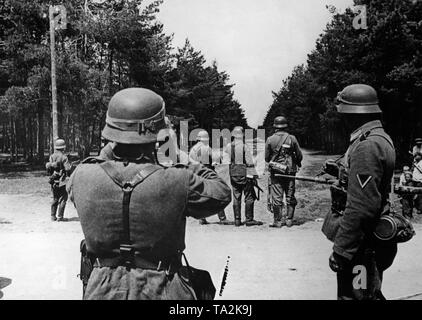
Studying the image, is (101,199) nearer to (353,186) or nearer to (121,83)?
(353,186)

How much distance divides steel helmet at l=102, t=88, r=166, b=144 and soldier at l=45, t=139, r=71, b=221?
852cm

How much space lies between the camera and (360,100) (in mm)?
3658

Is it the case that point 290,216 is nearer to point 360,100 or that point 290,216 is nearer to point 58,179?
point 58,179

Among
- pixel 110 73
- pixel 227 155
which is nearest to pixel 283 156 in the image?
pixel 227 155

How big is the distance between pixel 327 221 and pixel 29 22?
922 inches

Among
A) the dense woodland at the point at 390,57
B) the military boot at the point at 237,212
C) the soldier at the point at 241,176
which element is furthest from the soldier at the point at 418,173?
the dense woodland at the point at 390,57

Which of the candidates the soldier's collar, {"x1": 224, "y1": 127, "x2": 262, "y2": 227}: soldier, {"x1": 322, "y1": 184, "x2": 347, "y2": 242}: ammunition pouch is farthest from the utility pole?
the soldier's collar

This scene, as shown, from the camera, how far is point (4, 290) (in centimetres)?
568

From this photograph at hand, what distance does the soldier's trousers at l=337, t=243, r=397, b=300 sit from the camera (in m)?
3.43

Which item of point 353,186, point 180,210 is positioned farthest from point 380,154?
point 180,210

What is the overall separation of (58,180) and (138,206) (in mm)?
9083

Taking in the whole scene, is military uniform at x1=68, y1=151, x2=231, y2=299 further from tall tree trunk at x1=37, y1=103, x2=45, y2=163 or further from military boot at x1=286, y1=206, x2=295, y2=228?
tall tree trunk at x1=37, y1=103, x2=45, y2=163

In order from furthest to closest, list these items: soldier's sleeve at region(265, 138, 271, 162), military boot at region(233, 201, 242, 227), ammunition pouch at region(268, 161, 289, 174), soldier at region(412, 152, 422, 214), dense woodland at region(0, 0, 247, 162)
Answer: dense woodland at region(0, 0, 247, 162)
soldier at region(412, 152, 422, 214)
military boot at region(233, 201, 242, 227)
soldier's sleeve at region(265, 138, 271, 162)
ammunition pouch at region(268, 161, 289, 174)

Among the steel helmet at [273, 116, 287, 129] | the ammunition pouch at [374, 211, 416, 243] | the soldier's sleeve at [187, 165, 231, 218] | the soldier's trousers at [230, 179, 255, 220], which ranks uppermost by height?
the steel helmet at [273, 116, 287, 129]
